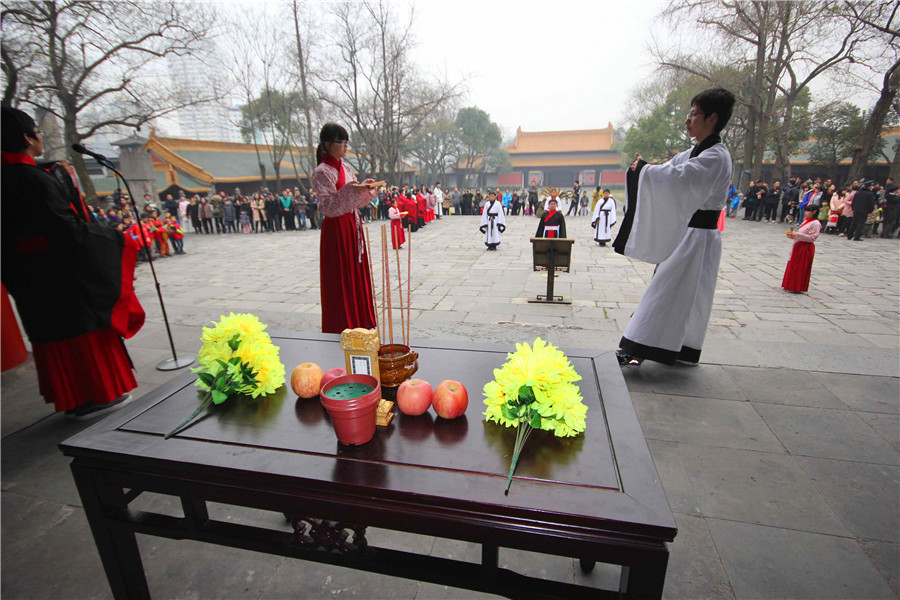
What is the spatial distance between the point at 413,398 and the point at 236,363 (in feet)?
2.23

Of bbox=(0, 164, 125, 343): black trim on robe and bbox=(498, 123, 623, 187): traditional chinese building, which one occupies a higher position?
bbox=(498, 123, 623, 187): traditional chinese building

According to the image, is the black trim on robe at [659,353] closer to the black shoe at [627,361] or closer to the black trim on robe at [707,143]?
the black shoe at [627,361]

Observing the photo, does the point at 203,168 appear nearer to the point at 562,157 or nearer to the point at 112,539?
the point at 112,539

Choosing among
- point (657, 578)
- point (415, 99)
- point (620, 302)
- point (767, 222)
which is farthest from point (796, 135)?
point (657, 578)

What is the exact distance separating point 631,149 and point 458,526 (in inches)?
1156

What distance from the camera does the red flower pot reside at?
116 centimetres

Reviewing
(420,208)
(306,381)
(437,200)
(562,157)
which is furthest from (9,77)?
(562,157)

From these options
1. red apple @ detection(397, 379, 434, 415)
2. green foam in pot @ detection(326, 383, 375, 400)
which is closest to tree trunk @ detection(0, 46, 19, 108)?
green foam in pot @ detection(326, 383, 375, 400)

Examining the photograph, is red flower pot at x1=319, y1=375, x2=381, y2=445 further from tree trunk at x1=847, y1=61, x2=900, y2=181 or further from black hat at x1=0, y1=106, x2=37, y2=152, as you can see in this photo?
tree trunk at x1=847, y1=61, x2=900, y2=181

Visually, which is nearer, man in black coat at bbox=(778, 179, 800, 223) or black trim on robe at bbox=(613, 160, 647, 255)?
black trim on robe at bbox=(613, 160, 647, 255)

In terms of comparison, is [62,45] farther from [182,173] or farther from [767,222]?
[767,222]

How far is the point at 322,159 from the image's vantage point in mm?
3145

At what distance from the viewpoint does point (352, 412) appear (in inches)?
46.2

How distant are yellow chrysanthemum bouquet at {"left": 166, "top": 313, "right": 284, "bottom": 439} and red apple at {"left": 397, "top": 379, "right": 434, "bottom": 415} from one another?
54 centimetres
